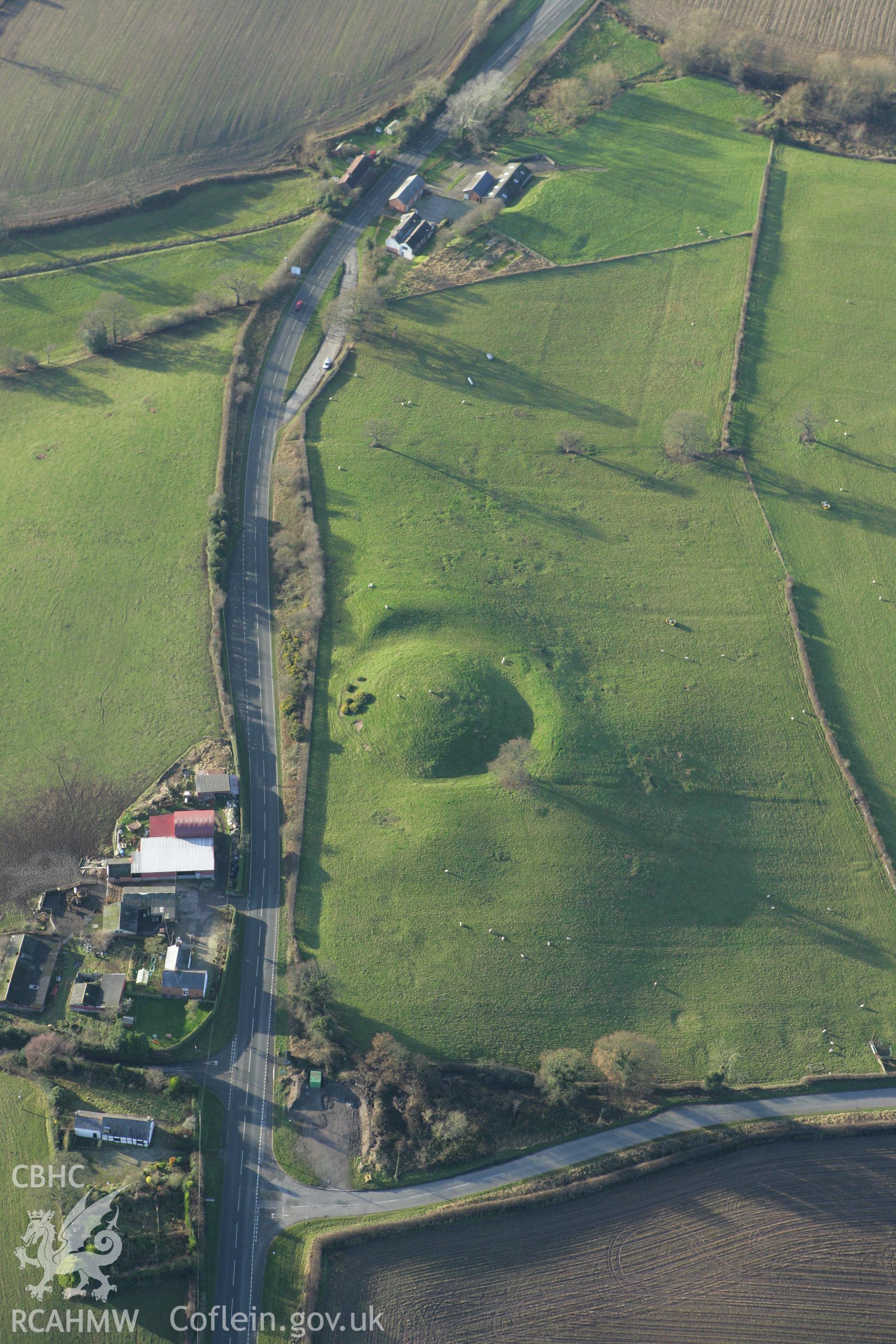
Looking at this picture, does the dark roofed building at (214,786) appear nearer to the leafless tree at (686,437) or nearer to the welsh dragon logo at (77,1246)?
the welsh dragon logo at (77,1246)

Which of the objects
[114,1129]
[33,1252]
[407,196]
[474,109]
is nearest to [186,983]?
[114,1129]

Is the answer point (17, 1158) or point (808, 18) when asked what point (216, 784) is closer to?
point (17, 1158)

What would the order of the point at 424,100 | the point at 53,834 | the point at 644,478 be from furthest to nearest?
the point at 424,100 < the point at 644,478 < the point at 53,834

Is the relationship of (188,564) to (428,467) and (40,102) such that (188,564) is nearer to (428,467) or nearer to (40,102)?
(428,467)

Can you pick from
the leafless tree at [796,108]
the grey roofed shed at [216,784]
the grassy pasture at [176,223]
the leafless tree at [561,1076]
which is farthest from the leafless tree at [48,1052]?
the leafless tree at [796,108]

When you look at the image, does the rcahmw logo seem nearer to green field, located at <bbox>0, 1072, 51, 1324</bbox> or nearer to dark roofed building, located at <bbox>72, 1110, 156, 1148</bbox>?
green field, located at <bbox>0, 1072, 51, 1324</bbox>

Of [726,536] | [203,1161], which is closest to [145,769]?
[203,1161]
